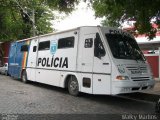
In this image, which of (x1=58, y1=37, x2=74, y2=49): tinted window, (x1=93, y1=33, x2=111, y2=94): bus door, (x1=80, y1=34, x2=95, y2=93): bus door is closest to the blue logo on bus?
(x1=58, y1=37, x2=74, y2=49): tinted window

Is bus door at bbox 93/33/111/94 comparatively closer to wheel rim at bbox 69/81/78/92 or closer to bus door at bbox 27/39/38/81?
wheel rim at bbox 69/81/78/92

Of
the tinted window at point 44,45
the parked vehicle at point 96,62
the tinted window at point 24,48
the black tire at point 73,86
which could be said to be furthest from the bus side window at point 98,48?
the tinted window at point 24,48

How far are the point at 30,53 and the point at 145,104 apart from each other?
8.83m

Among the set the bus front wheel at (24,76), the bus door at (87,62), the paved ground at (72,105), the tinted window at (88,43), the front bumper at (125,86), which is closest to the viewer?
the paved ground at (72,105)

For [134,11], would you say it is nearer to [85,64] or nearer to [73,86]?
[85,64]

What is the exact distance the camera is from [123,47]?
1205cm

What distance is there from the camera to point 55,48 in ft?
49.6

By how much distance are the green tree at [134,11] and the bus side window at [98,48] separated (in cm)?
134

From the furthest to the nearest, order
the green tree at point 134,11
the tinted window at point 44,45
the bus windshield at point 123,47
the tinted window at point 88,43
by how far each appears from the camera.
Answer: the tinted window at point 44,45, the tinted window at point 88,43, the bus windshield at point 123,47, the green tree at point 134,11

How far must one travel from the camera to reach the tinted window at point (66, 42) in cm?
1372

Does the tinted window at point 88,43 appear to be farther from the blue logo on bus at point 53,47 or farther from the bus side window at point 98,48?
the blue logo on bus at point 53,47

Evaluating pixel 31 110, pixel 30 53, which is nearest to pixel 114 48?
pixel 31 110

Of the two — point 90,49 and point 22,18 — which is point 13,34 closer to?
point 22,18

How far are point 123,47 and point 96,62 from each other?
1207mm
